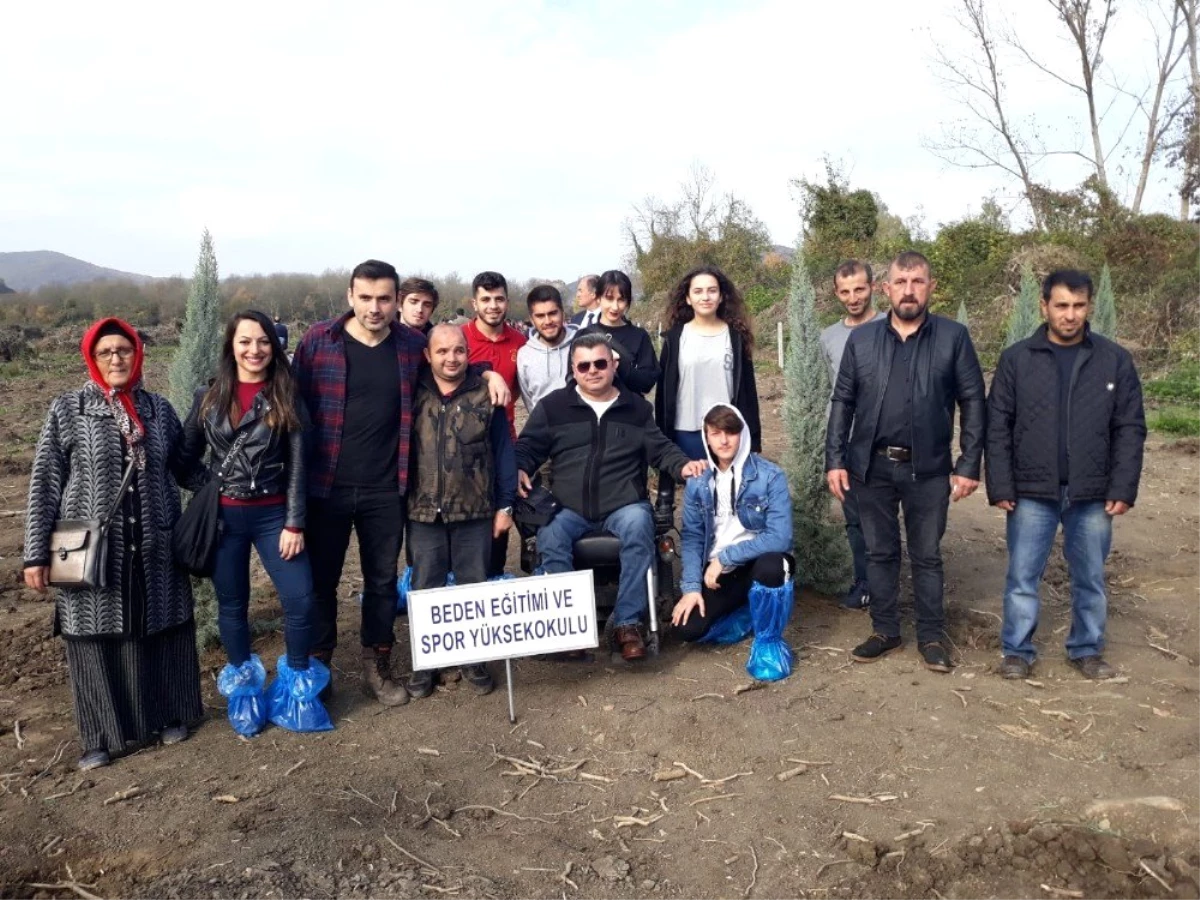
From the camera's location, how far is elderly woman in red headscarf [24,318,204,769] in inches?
159

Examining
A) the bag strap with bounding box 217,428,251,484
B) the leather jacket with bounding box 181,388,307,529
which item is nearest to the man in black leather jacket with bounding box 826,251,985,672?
the leather jacket with bounding box 181,388,307,529

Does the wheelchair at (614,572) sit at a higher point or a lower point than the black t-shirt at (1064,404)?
lower

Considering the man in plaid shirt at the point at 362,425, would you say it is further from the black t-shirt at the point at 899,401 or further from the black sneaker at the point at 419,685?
the black t-shirt at the point at 899,401

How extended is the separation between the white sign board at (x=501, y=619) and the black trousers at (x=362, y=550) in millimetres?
372

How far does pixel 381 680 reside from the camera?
4934 millimetres

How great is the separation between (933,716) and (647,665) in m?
1.55

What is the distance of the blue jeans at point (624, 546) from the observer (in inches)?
202

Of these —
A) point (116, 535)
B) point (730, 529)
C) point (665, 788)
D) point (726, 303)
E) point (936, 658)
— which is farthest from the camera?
point (726, 303)

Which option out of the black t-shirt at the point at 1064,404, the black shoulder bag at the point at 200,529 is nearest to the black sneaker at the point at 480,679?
the black shoulder bag at the point at 200,529

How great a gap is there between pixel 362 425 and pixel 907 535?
287cm

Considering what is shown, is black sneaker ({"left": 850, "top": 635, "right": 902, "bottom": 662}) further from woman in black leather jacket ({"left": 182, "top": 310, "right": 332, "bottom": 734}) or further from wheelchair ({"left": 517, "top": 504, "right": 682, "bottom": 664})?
woman in black leather jacket ({"left": 182, "top": 310, "right": 332, "bottom": 734})

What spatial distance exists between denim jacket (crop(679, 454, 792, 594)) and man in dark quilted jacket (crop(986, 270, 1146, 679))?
1.07m

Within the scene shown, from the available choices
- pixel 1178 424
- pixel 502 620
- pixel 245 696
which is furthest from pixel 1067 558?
pixel 1178 424

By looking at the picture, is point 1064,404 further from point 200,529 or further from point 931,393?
point 200,529
